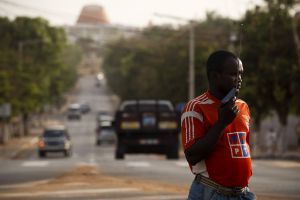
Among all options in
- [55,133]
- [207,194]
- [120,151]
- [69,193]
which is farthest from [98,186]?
[55,133]

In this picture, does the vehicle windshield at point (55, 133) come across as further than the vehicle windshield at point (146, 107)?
Yes

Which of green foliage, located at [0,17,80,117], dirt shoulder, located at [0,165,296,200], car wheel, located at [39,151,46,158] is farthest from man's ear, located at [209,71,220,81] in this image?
green foliage, located at [0,17,80,117]

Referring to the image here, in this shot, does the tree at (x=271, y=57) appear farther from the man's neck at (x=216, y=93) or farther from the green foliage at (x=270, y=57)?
the man's neck at (x=216, y=93)

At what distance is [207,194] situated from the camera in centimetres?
593

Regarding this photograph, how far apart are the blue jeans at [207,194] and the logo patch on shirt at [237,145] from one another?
27 cm

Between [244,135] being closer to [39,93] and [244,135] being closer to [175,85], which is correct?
[175,85]

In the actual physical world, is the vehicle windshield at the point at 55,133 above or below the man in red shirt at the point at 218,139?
below

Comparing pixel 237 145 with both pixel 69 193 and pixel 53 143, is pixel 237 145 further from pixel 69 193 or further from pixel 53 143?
pixel 53 143

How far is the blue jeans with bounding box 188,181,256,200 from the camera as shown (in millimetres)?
5883

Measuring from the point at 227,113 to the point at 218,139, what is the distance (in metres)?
0.18

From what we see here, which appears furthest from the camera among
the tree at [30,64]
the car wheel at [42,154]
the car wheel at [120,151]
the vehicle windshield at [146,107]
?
the tree at [30,64]

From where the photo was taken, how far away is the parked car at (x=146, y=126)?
3366cm

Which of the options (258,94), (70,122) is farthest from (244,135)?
(70,122)

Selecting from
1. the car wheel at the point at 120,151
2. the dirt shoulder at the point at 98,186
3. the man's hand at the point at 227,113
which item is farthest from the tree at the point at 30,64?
the man's hand at the point at 227,113
